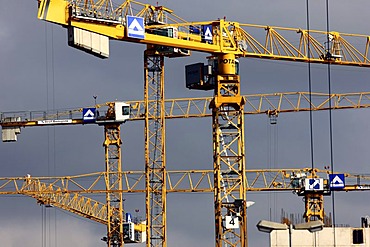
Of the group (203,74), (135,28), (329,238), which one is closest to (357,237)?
(329,238)

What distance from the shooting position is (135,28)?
140 m

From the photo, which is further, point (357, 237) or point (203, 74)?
point (357, 237)

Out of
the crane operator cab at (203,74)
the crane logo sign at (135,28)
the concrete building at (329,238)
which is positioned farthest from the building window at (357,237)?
the crane logo sign at (135,28)

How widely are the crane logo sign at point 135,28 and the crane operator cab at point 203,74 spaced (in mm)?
14058

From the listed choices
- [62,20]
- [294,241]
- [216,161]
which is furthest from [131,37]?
[294,241]

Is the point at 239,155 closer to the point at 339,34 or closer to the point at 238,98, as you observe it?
the point at 238,98

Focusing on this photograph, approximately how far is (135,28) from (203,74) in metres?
15.6

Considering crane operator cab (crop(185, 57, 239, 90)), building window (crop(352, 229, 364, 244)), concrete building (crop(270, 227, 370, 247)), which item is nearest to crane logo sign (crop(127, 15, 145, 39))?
crane operator cab (crop(185, 57, 239, 90))

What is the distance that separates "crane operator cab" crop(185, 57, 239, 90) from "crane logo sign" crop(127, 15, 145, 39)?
1406 cm

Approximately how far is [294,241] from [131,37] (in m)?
36.8

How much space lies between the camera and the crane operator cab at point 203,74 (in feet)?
504

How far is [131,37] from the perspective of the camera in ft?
458

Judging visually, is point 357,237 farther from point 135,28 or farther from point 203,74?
point 135,28

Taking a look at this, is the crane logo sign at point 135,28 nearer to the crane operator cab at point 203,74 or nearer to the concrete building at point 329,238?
the crane operator cab at point 203,74
